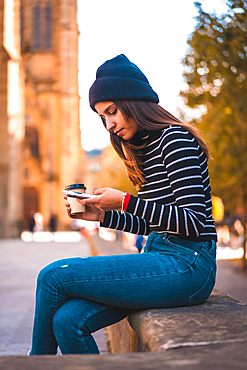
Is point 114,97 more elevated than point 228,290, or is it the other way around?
point 114,97

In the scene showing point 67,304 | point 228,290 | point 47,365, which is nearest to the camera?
point 47,365

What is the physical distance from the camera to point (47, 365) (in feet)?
4.01

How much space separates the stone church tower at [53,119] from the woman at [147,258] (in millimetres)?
34122

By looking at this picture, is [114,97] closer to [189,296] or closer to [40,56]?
[189,296]

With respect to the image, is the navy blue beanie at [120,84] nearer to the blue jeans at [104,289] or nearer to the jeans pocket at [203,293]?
the blue jeans at [104,289]

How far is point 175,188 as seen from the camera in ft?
6.75

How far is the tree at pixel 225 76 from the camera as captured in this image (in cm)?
654

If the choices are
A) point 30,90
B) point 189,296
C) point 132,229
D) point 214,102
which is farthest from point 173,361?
point 30,90

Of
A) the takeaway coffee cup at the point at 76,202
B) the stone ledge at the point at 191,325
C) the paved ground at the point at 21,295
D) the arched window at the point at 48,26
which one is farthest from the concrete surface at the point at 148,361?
the arched window at the point at 48,26

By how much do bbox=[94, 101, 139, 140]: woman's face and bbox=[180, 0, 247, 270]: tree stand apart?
13.5ft

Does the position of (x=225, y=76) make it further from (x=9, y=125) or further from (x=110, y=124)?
(x=9, y=125)

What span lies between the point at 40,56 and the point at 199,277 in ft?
133

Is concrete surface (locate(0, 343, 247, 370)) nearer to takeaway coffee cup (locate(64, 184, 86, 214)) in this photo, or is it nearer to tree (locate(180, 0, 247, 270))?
takeaway coffee cup (locate(64, 184, 86, 214))

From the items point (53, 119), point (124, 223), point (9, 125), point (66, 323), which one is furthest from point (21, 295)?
point (53, 119)
